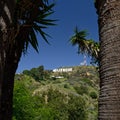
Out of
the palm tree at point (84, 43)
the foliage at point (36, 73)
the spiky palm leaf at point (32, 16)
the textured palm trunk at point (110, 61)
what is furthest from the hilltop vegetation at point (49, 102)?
Result: the textured palm trunk at point (110, 61)

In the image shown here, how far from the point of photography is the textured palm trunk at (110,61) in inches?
125

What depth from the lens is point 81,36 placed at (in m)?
12.0

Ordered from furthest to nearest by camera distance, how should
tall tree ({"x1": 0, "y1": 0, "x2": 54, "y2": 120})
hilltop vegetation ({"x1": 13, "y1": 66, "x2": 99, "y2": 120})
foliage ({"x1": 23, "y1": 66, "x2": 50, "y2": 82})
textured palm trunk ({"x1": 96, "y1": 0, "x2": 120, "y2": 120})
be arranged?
foliage ({"x1": 23, "y1": 66, "x2": 50, "y2": 82}) → hilltop vegetation ({"x1": 13, "y1": 66, "x2": 99, "y2": 120}) → tall tree ({"x1": 0, "y1": 0, "x2": 54, "y2": 120}) → textured palm trunk ({"x1": 96, "y1": 0, "x2": 120, "y2": 120})

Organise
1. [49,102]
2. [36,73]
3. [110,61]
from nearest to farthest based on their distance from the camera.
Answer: [110,61] → [49,102] → [36,73]

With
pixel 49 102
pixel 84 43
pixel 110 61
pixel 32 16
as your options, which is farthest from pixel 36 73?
pixel 110 61

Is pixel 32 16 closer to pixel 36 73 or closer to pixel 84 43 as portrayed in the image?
pixel 84 43

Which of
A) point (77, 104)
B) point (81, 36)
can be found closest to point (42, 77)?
point (77, 104)

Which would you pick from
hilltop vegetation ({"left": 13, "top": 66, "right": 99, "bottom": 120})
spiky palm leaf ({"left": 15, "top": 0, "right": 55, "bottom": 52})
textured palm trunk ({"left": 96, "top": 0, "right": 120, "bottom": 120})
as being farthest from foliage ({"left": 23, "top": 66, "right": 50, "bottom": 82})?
textured palm trunk ({"left": 96, "top": 0, "right": 120, "bottom": 120})

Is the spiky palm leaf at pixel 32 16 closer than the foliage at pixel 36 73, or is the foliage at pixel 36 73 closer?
the spiky palm leaf at pixel 32 16

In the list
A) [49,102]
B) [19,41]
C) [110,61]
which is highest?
[49,102]

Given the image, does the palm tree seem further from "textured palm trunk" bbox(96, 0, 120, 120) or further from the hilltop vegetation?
the hilltop vegetation

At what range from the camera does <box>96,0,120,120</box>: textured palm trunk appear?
3.19 m

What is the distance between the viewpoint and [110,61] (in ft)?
10.8

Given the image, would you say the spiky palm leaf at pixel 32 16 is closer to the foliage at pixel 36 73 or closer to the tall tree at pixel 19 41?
the tall tree at pixel 19 41
